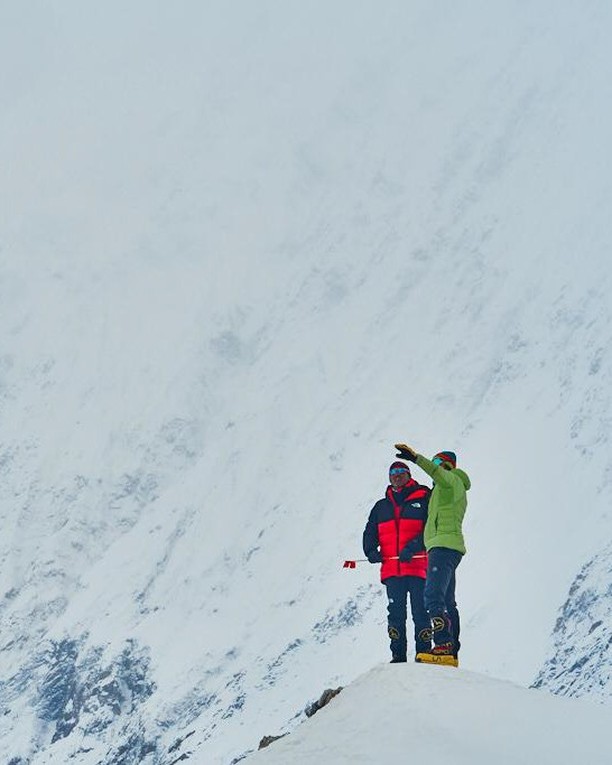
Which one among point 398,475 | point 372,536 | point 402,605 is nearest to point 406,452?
point 398,475

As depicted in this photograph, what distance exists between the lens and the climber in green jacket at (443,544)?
437 inches

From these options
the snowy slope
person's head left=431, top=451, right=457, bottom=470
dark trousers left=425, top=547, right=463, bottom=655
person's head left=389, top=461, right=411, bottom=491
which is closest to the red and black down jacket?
person's head left=389, top=461, right=411, bottom=491

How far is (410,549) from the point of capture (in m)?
12.0

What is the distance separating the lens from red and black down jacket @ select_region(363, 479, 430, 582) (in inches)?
472

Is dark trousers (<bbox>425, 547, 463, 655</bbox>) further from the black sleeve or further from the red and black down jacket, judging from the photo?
the black sleeve

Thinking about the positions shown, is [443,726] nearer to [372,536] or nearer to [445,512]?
[445,512]

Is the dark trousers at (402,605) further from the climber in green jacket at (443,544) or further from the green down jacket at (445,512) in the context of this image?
the green down jacket at (445,512)

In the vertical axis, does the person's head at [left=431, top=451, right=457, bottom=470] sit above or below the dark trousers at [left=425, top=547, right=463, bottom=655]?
above

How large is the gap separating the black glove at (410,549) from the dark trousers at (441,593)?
434 millimetres

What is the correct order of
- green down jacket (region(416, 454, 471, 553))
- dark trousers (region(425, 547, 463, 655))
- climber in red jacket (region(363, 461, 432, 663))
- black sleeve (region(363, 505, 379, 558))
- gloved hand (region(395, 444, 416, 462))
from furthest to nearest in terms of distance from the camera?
black sleeve (region(363, 505, 379, 558)), climber in red jacket (region(363, 461, 432, 663)), green down jacket (region(416, 454, 471, 553)), dark trousers (region(425, 547, 463, 655)), gloved hand (region(395, 444, 416, 462))

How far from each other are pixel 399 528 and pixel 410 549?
0.73ft

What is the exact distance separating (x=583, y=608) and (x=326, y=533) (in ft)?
194

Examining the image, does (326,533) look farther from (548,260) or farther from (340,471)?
(548,260)

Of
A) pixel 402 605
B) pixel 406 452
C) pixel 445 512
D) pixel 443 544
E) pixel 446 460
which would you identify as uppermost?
pixel 406 452
